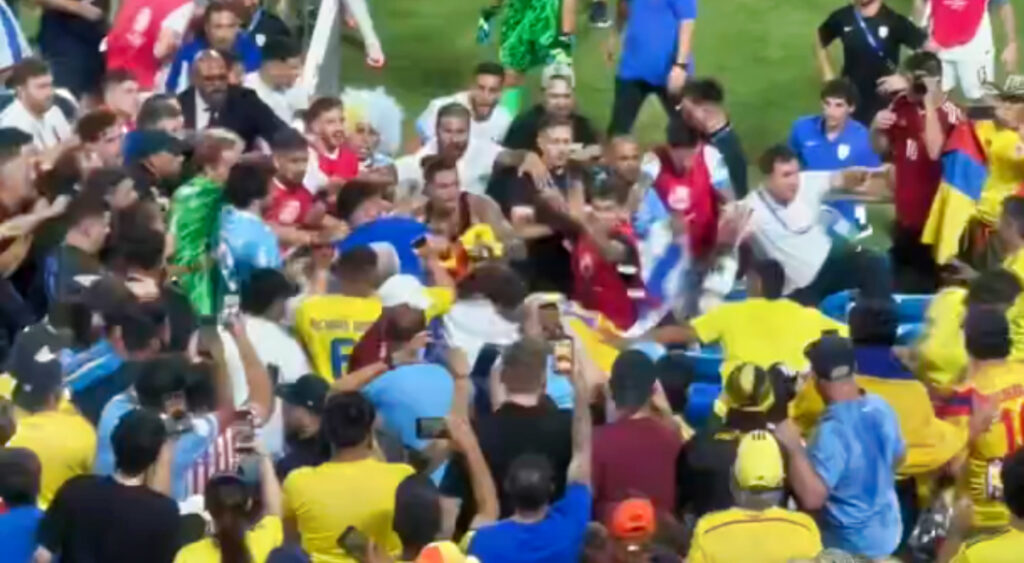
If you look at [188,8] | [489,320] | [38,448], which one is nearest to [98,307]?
[38,448]

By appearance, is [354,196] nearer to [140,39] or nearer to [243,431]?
[243,431]

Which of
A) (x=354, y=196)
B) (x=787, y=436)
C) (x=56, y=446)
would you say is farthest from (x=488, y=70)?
(x=56, y=446)

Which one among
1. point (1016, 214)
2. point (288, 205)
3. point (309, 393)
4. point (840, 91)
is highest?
point (840, 91)

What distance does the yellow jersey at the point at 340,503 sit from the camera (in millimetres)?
7191

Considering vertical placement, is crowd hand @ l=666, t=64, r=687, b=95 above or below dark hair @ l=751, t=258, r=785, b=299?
above

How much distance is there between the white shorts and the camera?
14219 mm

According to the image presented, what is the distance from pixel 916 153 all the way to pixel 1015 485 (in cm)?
578

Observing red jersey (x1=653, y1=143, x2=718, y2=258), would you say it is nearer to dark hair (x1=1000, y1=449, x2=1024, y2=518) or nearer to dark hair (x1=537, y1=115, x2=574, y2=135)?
dark hair (x1=537, y1=115, x2=574, y2=135)

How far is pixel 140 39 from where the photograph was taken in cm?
1272

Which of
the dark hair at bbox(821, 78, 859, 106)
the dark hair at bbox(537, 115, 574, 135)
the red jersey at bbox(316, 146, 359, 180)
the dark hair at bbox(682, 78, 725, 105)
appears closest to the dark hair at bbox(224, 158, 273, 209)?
the red jersey at bbox(316, 146, 359, 180)

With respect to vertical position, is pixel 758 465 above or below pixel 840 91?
below

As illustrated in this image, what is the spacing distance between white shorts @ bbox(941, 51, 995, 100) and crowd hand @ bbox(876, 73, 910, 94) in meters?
1.02

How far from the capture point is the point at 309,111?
11477 mm

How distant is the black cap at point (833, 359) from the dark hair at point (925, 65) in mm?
4683
